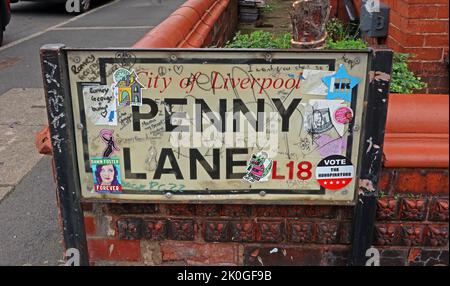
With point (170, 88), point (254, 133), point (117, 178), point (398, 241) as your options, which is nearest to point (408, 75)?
point (398, 241)

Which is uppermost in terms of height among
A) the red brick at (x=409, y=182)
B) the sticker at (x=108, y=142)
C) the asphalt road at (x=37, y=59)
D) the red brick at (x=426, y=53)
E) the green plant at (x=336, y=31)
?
the red brick at (x=426, y=53)

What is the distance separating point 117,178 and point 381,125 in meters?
1.19

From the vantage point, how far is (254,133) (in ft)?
7.11

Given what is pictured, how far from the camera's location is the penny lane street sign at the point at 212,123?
2.08 meters

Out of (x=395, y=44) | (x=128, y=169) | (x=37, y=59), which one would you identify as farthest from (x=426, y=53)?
(x=37, y=59)

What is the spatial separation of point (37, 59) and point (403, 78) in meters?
6.88

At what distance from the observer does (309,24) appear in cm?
324

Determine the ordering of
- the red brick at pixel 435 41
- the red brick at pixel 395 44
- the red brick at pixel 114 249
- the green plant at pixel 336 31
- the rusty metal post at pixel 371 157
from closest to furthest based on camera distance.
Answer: the rusty metal post at pixel 371 157
the red brick at pixel 114 249
the red brick at pixel 435 41
the red brick at pixel 395 44
the green plant at pixel 336 31

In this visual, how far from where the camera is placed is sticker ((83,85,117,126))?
84.2 inches

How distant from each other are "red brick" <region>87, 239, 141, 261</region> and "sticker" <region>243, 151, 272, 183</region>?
2.22ft

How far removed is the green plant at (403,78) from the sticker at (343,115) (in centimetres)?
80
